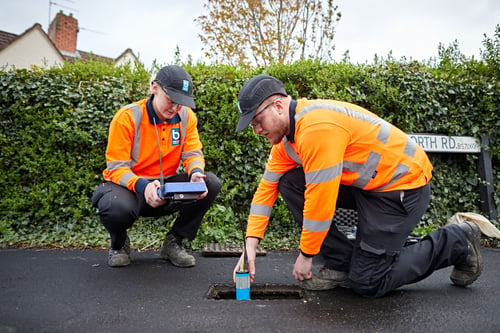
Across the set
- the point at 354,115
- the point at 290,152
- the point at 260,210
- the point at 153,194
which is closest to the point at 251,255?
the point at 260,210

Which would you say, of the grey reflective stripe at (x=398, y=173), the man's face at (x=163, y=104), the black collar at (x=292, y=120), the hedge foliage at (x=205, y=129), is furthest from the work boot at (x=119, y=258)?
the grey reflective stripe at (x=398, y=173)

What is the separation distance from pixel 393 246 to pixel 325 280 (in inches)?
20.7

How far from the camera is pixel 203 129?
4355 mm

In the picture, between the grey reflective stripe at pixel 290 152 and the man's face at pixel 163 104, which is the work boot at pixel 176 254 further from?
the grey reflective stripe at pixel 290 152

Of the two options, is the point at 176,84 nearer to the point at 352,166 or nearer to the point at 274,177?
the point at 274,177

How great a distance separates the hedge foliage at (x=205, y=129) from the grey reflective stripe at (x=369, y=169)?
6.29 feet

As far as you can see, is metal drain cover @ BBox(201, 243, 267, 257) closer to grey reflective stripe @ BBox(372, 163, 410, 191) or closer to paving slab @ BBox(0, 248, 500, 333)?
paving slab @ BBox(0, 248, 500, 333)

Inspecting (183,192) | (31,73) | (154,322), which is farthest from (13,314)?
(31,73)

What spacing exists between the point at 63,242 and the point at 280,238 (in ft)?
7.62

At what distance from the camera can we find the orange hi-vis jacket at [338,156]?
201 cm

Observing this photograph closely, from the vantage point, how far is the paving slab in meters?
1.93

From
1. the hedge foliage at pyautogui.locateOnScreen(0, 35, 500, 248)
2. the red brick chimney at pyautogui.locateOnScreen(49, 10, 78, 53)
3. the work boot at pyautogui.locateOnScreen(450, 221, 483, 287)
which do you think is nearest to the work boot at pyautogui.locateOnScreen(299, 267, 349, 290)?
the work boot at pyautogui.locateOnScreen(450, 221, 483, 287)

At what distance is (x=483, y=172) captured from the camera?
466cm

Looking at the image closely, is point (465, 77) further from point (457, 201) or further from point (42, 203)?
point (42, 203)
